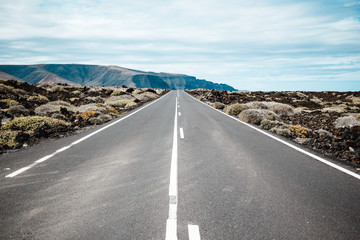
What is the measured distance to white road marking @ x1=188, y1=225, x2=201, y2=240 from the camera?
8.34ft

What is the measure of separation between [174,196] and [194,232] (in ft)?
3.33

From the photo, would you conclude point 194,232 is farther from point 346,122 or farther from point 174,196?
point 346,122

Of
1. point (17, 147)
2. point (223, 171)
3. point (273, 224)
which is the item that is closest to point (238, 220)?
point (273, 224)

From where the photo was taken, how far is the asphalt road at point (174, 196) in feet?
8.88

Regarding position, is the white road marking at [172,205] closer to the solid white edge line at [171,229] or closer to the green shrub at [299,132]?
the solid white edge line at [171,229]

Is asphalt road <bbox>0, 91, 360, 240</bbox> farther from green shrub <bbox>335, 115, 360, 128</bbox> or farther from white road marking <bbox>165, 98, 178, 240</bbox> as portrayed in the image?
green shrub <bbox>335, 115, 360, 128</bbox>

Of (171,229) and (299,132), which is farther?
(299,132)

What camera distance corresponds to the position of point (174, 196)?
11.8ft

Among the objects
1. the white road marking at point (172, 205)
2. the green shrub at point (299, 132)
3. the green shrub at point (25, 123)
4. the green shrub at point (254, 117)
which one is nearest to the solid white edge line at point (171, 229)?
the white road marking at point (172, 205)

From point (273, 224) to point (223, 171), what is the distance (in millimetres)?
1989

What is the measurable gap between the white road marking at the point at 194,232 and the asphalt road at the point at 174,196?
0.01 m

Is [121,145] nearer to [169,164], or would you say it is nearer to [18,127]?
[169,164]

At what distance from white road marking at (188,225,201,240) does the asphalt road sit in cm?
1

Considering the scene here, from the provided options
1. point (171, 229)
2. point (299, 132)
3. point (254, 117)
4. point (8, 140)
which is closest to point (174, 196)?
point (171, 229)
